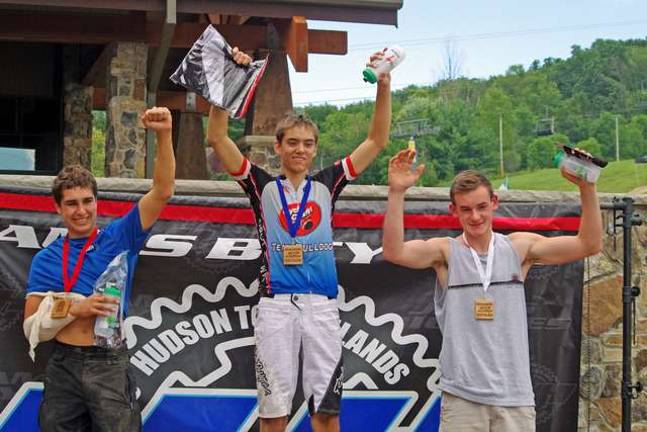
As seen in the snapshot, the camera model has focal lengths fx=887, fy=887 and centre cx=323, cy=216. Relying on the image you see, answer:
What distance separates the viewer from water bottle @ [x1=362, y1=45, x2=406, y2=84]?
13.4ft

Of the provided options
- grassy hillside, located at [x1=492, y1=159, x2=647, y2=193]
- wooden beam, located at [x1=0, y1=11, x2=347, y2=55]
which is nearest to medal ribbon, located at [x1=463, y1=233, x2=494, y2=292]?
wooden beam, located at [x1=0, y1=11, x2=347, y2=55]

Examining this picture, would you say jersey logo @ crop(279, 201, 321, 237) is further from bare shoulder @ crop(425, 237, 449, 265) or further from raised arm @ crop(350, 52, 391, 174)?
bare shoulder @ crop(425, 237, 449, 265)

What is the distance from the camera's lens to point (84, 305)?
3.75 meters

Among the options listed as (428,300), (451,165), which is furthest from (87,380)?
(451,165)

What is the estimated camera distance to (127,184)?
4938mm

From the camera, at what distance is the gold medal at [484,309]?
394 cm

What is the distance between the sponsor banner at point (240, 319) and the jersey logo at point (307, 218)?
755mm

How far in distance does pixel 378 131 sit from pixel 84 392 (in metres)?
1.84

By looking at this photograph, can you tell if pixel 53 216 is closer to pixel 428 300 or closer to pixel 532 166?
pixel 428 300

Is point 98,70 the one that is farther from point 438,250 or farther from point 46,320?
point 438,250

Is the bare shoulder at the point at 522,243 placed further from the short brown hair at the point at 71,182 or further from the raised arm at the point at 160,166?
the short brown hair at the point at 71,182

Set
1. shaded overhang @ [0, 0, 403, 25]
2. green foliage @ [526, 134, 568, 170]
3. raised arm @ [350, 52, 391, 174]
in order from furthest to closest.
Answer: green foliage @ [526, 134, 568, 170], shaded overhang @ [0, 0, 403, 25], raised arm @ [350, 52, 391, 174]

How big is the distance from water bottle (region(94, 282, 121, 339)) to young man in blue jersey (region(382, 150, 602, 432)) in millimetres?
1207

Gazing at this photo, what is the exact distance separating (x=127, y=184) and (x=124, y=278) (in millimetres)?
1115
